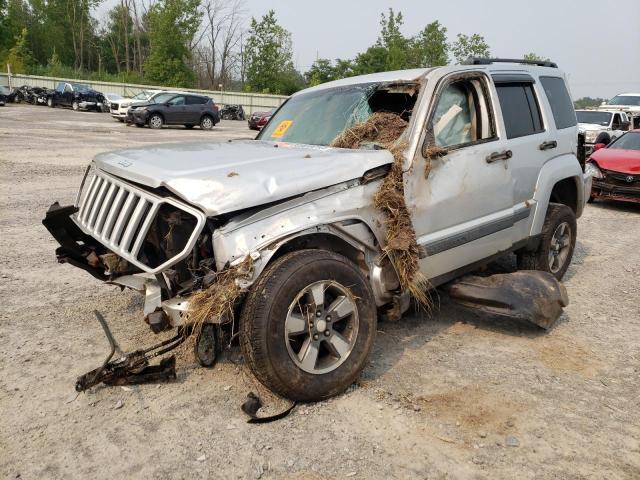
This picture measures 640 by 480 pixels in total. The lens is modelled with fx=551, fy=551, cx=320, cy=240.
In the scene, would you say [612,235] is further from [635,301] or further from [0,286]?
[0,286]

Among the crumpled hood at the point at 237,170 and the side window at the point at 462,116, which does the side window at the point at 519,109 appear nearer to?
the side window at the point at 462,116

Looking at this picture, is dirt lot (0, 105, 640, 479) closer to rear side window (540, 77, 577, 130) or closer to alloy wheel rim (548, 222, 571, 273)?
alloy wheel rim (548, 222, 571, 273)

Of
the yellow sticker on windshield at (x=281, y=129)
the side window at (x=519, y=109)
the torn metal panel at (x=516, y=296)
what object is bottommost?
the torn metal panel at (x=516, y=296)

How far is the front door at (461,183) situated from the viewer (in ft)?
12.5

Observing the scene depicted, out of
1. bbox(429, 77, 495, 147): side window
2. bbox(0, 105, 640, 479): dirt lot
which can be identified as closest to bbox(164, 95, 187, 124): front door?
bbox(0, 105, 640, 479): dirt lot

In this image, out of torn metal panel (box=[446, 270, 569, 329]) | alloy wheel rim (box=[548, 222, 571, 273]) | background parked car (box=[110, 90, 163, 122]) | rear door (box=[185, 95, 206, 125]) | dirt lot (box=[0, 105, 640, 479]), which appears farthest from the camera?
background parked car (box=[110, 90, 163, 122])

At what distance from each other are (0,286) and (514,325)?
453 centimetres

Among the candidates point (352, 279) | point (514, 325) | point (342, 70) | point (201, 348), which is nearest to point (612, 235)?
point (514, 325)

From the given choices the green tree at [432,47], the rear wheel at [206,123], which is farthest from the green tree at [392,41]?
the rear wheel at [206,123]

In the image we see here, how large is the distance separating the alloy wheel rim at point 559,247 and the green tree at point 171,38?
54551 millimetres

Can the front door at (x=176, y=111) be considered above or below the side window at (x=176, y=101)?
below

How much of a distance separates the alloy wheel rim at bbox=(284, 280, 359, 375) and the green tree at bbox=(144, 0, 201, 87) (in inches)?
2207

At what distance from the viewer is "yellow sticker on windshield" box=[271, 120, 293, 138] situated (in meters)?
4.68

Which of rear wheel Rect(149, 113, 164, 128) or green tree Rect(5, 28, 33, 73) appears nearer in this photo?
rear wheel Rect(149, 113, 164, 128)
